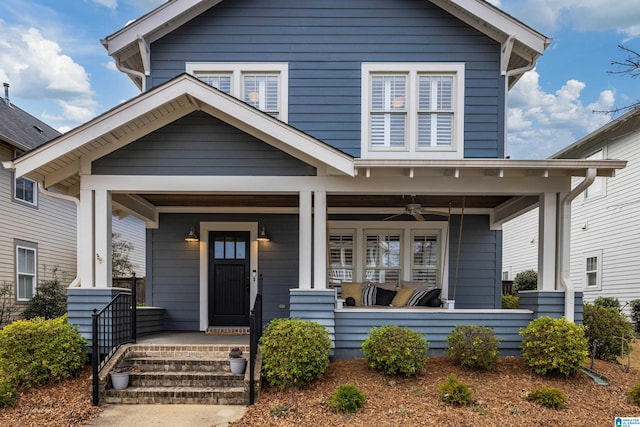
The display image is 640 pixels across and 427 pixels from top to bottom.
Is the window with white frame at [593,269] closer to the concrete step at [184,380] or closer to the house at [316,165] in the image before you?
the house at [316,165]

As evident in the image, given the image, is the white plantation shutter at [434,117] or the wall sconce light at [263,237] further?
the wall sconce light at [263,237]

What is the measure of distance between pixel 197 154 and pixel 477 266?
5.96m

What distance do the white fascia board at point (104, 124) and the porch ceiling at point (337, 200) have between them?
189 cm

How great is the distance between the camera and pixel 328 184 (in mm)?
6734

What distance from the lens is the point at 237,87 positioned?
8.35 metres

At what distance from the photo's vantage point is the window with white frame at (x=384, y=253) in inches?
364

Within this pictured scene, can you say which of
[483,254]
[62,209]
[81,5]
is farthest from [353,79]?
[81,5]

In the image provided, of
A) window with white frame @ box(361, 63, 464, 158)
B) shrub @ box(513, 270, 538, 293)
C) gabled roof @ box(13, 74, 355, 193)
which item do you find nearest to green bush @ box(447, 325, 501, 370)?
gabled roof @ box(13, 74, 355, 193)

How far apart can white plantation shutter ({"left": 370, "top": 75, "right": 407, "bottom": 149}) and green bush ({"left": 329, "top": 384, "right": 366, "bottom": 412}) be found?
4582 mm

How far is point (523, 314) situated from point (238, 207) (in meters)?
5.49

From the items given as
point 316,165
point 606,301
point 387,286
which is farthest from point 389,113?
point 606,301

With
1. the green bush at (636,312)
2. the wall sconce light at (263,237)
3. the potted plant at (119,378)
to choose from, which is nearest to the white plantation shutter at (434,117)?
the wall sconce light at (263,237)

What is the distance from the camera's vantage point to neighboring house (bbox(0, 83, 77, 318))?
38.7ft

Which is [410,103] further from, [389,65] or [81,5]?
[81,5]
